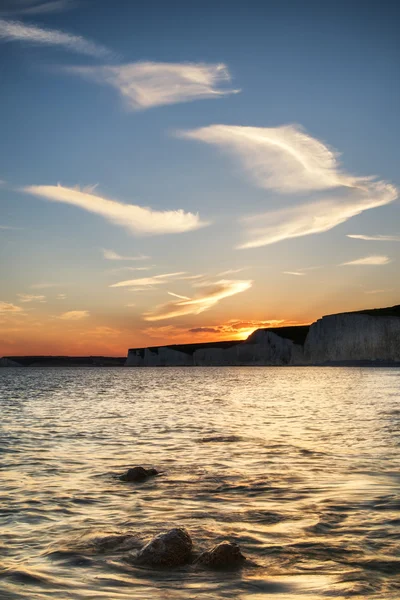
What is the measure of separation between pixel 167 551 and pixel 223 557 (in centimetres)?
64

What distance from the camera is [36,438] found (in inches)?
671

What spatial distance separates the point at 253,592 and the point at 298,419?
17.7 m

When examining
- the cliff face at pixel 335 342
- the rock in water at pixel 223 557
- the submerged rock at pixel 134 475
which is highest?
the cliff face at pixel 335 342

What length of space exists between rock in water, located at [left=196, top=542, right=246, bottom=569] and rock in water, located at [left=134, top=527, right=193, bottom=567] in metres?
0.21

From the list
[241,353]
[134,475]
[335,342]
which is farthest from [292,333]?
[134,475]

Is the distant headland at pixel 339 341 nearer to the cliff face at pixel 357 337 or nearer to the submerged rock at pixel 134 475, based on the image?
the cliff face at pixel 357 337

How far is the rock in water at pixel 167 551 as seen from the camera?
593cm

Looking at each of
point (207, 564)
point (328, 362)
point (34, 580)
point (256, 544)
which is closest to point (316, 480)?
point (256, 544)

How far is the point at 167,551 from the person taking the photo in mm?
6020

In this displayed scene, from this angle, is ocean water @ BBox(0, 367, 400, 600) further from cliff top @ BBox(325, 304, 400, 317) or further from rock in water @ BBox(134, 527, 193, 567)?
cliff top @ BBox(325, 304, 400, 317)

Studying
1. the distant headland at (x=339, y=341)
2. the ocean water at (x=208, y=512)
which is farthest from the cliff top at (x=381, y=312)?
the ocean water at (x=208, y=512)

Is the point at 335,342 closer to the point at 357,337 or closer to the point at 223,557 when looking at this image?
the point at 357,337

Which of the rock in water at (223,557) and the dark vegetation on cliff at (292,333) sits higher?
the dark vegetation on cliff at (292,333)

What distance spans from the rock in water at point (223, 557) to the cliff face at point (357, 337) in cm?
10307
